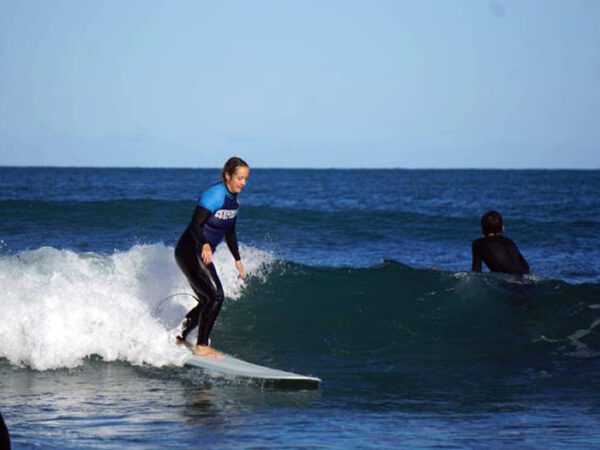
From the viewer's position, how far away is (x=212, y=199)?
324 inches

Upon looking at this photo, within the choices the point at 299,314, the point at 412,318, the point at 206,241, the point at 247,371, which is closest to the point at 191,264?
the point at 206,241

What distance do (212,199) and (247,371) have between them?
149 centimetres

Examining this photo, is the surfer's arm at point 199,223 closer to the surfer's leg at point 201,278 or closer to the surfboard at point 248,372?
the surfer's leg at point 201,278

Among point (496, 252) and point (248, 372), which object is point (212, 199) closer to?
point (248, 372)

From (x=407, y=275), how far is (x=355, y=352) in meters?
3.90

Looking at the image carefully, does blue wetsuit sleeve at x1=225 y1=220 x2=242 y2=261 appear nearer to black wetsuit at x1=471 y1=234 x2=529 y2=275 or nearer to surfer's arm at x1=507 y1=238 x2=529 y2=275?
black wetsuit at x1=471 y1=234 x2=529 y2=275

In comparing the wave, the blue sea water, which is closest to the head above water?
the blue sea water

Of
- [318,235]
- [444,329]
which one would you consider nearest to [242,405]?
[444,329]

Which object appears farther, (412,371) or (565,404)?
(412,371)

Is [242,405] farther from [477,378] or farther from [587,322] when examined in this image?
[587,322]

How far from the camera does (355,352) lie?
394 inches

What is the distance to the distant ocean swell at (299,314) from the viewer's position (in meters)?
9.45

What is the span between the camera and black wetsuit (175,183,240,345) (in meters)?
8.23

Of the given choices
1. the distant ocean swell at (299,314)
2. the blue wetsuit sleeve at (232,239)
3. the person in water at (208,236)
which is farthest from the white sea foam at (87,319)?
the blue wetsuit sleeve at (232,239)
